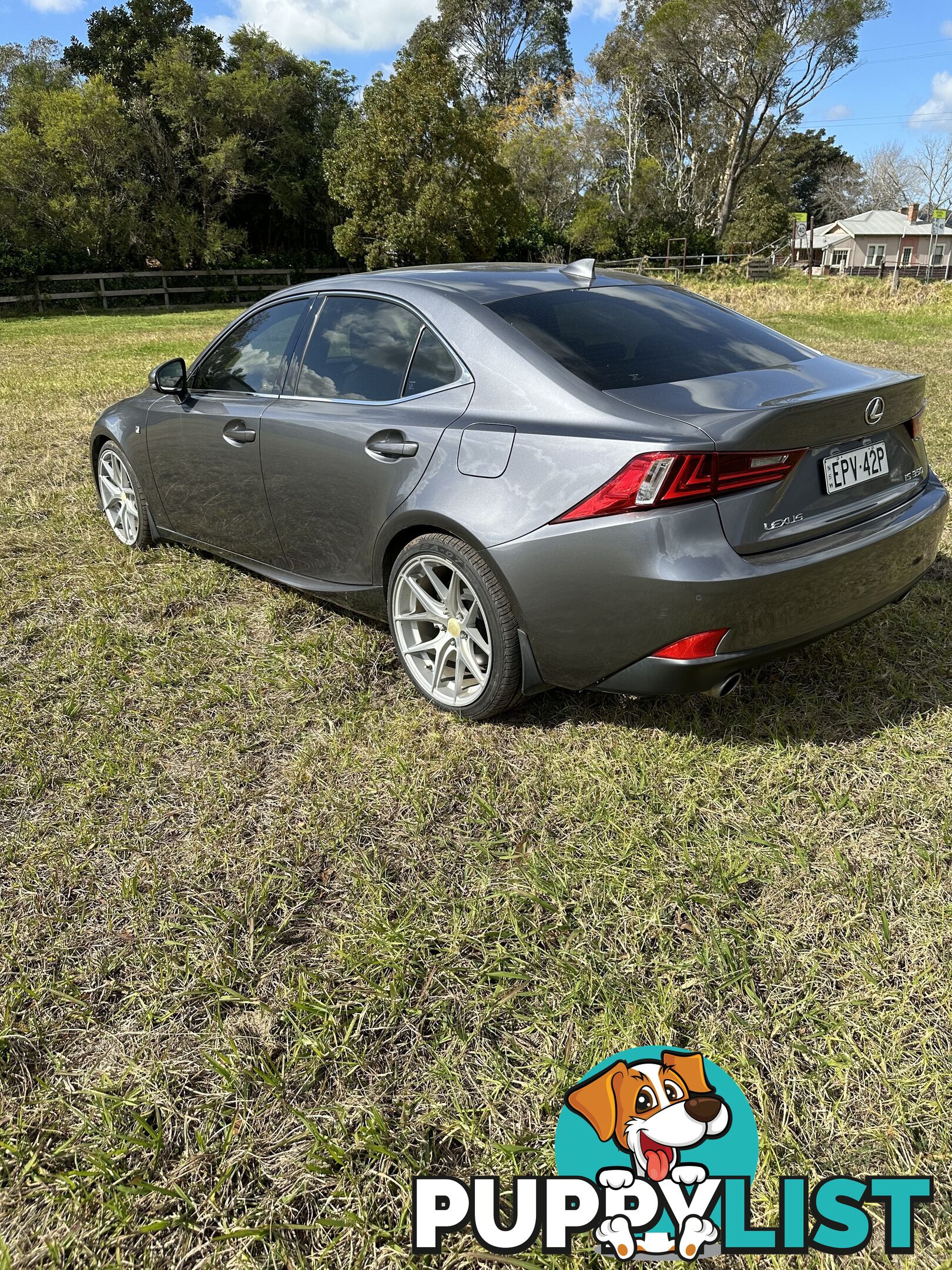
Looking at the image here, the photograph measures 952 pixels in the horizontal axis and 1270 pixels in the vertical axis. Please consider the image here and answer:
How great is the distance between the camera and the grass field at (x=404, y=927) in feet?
5.70

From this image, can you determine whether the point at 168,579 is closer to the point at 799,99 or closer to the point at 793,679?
the point at 793,679

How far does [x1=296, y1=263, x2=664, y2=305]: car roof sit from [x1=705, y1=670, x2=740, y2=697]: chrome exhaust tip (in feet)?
5.07

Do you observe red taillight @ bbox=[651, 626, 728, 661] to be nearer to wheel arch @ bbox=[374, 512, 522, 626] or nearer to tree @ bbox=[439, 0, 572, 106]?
wheel arch @ bbox=[374, 512, 522, 626]

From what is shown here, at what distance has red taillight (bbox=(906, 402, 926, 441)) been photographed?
3.15 m

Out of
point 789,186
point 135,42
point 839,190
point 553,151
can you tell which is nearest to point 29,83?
point 135,42

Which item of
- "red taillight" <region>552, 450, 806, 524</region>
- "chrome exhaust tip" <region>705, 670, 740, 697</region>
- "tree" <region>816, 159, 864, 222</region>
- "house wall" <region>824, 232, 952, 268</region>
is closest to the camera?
"red taillight" <region>552, 450, 806, 524</region>

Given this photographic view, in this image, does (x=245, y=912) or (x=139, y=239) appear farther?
(x=139, y=239)

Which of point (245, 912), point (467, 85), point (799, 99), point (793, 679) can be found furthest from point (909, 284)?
point (467, 85)

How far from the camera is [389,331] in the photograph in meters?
3.44

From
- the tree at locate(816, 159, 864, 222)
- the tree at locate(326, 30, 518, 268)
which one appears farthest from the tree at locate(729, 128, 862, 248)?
the tree at locate(326, 30, 518, 268)

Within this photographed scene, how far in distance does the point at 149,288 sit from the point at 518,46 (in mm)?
39262

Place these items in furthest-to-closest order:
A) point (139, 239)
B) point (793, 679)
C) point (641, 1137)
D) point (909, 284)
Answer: point (139, 239) → point (909, 284) → point (793, 679) → point (641, 1137)

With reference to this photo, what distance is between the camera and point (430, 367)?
3.23 meters

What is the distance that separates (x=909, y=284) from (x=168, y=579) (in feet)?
95.0
